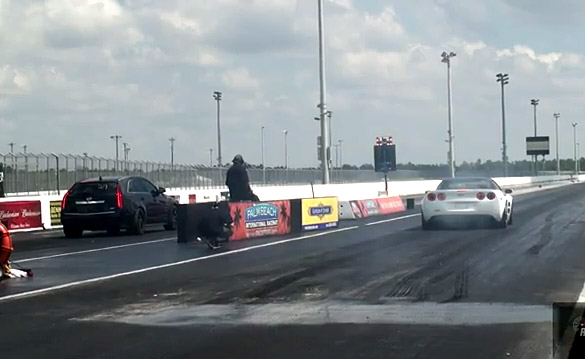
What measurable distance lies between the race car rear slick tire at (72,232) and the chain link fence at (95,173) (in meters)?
10.5

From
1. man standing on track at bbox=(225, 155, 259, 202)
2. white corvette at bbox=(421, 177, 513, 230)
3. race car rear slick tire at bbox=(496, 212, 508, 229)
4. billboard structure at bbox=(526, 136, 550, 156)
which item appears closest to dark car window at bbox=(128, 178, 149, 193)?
man standing on track at bbox=(225, 155, 259, 202)

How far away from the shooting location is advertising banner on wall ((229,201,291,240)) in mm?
21469

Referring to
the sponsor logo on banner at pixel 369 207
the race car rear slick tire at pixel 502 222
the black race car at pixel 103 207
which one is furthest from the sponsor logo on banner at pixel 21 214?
the race car rear slick tire at pixel 502 222

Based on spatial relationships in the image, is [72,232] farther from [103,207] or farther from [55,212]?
[55,212]

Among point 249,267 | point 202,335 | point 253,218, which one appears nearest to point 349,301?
point 202,335

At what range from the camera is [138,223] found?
946 inches

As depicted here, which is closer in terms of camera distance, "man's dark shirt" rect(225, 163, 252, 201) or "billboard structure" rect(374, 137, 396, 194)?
"man's dark shirt" rect(225, 163, 252, 201)

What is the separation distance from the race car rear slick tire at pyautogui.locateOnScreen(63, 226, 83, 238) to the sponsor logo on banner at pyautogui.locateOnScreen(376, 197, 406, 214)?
13460mm

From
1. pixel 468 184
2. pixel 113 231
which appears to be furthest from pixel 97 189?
pixel 468 184

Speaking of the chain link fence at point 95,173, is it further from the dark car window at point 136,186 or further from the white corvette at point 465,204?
the white corvette at point 465,204

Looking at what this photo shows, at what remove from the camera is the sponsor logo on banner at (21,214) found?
26.8 meters

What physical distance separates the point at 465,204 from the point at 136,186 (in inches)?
337

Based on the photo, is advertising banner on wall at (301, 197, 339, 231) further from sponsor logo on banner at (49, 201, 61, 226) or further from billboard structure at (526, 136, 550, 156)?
billboard structure at (526, 136, 550, 156)

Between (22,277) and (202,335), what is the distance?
6.35 m
